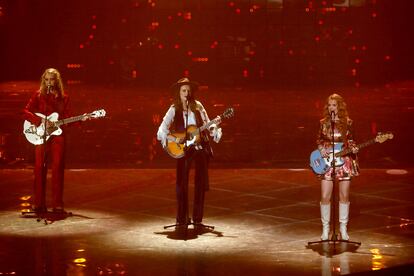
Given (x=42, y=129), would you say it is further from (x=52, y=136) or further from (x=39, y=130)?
(x=52, y=136)

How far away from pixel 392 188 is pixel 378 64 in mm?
30469

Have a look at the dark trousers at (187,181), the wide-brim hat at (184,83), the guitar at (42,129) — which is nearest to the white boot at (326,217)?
the dark trousers at (187,181)

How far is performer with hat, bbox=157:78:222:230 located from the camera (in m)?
13.1

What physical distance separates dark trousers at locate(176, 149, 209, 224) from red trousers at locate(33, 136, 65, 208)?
1987 mm

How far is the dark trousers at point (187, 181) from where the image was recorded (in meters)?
13.2

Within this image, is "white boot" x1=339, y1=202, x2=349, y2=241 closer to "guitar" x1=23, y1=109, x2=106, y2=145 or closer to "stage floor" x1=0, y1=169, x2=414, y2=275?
"stage floor" x1=0, y1=169, x2=414, y2=275

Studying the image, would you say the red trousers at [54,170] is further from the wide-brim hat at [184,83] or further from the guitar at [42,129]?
the wide-brim hat at [184,83]

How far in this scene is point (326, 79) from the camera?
150 ft

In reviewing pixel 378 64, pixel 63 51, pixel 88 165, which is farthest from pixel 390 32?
pixel 88 165

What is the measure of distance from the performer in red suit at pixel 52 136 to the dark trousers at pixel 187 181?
2.01 m

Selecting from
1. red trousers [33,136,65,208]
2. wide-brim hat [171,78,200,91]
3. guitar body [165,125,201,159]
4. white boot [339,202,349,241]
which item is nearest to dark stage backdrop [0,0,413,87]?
red trousers [33,136,65,208]

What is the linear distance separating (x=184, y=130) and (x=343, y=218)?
243 cm

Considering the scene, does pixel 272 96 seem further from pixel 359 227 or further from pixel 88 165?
pixel 359 227

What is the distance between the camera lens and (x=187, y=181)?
13.3m
